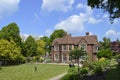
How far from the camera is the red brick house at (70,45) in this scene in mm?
68625

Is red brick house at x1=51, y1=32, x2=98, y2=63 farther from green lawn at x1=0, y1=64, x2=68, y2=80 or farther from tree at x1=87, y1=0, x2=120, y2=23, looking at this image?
tree at x1=87, y1=0, x2=120, y2=23

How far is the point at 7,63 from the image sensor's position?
71.4m

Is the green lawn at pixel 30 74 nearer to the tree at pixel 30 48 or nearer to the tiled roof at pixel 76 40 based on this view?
the tiled roof at pixel 76 40

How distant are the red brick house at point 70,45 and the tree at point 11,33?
11042 millimetres

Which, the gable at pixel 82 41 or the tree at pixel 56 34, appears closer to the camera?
the gable at pixel 82 41

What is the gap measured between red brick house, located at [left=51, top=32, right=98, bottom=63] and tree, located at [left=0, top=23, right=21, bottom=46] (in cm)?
1104

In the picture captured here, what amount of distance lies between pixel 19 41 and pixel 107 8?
55.2m

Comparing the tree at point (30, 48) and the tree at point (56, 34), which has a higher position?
the tree at point (56, 34)

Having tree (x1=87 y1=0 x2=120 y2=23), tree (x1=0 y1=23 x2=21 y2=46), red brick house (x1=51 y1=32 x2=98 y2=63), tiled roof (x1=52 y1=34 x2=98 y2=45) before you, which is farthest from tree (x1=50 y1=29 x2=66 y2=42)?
tree (x1=87 y1=0 x2=120 y2=23)

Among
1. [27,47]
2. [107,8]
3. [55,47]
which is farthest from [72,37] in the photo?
[107,8]

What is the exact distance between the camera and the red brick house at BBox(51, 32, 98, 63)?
68625mm

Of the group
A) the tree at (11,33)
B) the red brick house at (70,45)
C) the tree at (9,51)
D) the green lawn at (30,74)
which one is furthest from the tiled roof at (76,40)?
the green lawn at (30,74)

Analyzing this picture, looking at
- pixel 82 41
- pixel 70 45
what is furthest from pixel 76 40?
pixel 82 41

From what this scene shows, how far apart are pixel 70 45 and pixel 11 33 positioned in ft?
55.9
